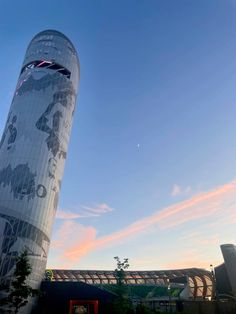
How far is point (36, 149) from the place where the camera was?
78.4m

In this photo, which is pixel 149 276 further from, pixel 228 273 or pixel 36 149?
pixel 36 149

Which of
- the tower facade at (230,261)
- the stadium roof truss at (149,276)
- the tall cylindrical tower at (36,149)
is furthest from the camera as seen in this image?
the tower facade at (230,261)

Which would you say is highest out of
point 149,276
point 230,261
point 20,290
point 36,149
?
point 36,149

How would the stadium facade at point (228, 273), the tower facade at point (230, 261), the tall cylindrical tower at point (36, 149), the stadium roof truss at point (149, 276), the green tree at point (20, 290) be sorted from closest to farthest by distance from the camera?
1. the green tree at point (20, 290)
2. the tall cylindrical tower at point (36, 149)
3. the stadium roof truss at point (149, 276)
4. the tower facade at point (230, 261)
5. the stadium facade at point (228, 273)

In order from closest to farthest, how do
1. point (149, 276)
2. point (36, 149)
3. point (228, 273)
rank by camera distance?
point (36, 149)
point (149, 276)
point (228, 273)

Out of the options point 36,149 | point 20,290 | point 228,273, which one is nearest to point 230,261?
point 228,273

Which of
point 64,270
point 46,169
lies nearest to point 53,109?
point 46,169

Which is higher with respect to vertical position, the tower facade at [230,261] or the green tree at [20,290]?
the tower facade at [230,261]

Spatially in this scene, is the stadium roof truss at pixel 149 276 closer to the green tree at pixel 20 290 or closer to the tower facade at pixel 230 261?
the tower facade at pixel 230 261

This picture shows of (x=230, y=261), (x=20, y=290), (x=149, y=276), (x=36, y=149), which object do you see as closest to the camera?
(x=20, y=290)

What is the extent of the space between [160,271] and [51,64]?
87.2m

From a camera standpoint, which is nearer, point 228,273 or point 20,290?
point 20,290

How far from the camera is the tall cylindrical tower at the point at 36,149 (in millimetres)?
69938

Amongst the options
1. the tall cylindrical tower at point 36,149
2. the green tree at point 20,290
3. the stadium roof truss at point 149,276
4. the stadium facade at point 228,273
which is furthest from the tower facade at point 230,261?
the green tree at point 20,290
